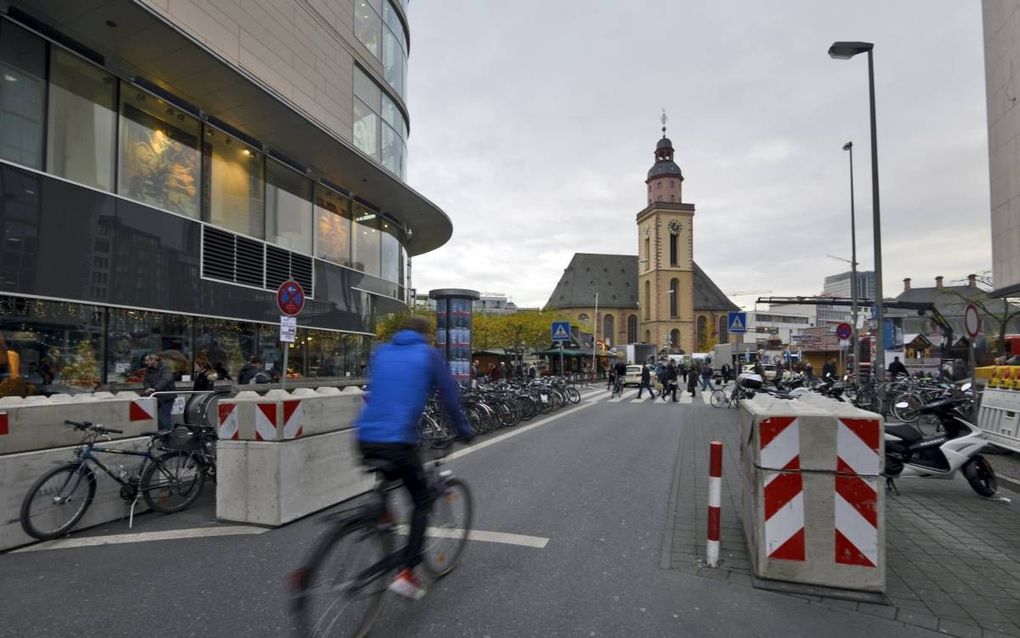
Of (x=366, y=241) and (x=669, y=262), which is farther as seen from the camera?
(x=669, y=262)

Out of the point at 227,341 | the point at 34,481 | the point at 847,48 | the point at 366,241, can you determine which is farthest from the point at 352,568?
the point at 366,241

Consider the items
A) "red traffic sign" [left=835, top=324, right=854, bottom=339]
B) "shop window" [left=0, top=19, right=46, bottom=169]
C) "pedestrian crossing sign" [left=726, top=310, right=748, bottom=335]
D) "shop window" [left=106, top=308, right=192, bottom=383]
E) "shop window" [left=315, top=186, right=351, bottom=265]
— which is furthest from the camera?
"pedestrian crossing sign" [left=726, top=310, right=748, bottom=335]

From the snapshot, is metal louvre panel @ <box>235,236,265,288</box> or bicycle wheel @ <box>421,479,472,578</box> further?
metal louvre panel @ <box>235,236,265,288</box>

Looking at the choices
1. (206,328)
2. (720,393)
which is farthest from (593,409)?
(206,328)

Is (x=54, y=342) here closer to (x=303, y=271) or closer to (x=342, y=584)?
(x=303, y=271)

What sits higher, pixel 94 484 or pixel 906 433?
pixel 906 433

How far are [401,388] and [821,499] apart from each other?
288cm

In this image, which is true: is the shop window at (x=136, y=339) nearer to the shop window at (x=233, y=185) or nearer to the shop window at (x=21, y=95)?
the shop window at (x=233, y=185)

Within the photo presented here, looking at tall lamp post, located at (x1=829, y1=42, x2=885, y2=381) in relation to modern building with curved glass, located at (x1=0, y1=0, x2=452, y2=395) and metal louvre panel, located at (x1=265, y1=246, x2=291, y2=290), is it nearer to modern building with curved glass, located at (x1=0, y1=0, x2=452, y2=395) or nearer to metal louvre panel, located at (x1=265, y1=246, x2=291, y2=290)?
modern building with curved glass, located at (x1=0, y1=0, x2=452, y2=395)

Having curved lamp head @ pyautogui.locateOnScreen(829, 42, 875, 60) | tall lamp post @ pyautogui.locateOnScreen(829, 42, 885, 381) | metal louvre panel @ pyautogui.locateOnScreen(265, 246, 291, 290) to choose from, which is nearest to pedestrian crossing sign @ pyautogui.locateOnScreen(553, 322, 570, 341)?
→ metal louvre panel @ pyautogui.locateOnScreen(265, 246, 291, 290)

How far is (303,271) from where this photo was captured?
57.2ft

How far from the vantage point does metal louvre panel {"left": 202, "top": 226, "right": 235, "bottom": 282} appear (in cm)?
1385

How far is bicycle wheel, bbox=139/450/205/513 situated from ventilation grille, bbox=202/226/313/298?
872 centimetres

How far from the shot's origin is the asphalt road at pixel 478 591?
137 inches
